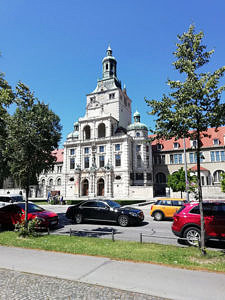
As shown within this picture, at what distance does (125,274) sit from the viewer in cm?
568

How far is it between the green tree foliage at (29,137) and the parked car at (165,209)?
9.86 meters

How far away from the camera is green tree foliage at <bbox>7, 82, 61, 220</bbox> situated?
10.8m

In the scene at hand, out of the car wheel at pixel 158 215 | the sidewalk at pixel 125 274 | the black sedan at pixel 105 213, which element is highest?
the black sedan at pixel 105 213

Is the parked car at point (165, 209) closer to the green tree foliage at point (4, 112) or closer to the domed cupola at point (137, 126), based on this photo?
the green tree foliage at point (4, 112)

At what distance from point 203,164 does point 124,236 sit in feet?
126

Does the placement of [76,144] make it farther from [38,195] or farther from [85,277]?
[85,277]

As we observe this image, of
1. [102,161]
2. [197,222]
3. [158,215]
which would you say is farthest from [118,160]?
[197,222]

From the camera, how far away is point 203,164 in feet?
145

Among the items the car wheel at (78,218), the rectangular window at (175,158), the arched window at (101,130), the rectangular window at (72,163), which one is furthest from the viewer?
the arched window at (101,130)

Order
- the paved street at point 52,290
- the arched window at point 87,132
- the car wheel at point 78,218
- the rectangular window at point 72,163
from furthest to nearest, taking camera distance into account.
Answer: the arched window at point 87,132 < the rectangular window at point 72,163 < the car wheel at point 78,218 < the paved street at point 52,290

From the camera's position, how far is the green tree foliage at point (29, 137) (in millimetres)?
10820

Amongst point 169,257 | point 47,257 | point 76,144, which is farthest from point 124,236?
point 76,144

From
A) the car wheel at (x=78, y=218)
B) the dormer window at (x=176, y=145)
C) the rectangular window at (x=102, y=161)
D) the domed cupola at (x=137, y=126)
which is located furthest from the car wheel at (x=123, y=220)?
the dormer window at (x=176, y=145)

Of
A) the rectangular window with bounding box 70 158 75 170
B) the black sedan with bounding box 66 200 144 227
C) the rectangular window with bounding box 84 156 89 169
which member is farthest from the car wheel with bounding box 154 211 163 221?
the rectangular window with bounding box 70 158 75 170
